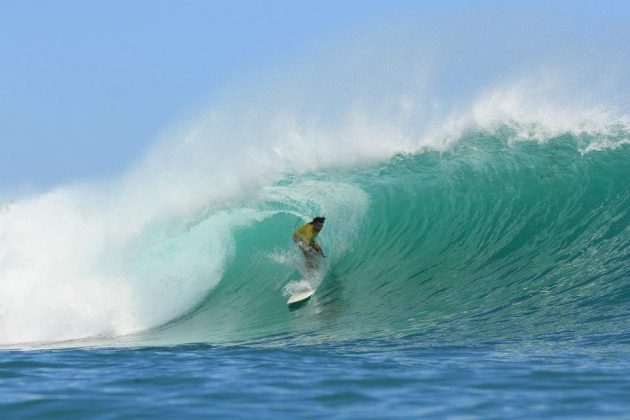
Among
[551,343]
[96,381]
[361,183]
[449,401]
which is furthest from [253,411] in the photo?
[361,183]

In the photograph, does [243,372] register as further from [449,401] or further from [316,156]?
[316,156]

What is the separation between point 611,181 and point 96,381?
10151 millimetres

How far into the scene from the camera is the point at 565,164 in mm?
14016

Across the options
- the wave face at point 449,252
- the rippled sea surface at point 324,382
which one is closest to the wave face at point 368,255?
the wave face at point 449,252

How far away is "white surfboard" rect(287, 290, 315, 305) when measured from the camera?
10.8 m

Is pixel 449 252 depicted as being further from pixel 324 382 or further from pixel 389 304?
pixel 324 382

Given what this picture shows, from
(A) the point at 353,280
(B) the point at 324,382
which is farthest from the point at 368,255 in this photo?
(B) the point at 324,382

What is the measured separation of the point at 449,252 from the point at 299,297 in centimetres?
248

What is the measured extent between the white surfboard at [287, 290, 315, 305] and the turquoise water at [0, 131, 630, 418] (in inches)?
9.4

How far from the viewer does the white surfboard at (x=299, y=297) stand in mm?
10765

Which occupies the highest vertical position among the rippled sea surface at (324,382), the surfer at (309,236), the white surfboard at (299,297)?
the surfer at (309,236)

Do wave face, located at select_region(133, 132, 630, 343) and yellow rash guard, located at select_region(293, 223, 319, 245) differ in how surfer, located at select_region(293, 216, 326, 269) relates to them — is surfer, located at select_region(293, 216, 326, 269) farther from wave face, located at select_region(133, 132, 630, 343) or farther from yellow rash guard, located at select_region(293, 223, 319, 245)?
wave face, located at select_region(133, 132, 630, 343)

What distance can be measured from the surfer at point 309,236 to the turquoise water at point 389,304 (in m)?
0.42

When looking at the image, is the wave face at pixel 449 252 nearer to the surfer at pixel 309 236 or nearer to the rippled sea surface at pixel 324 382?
the surfer at pixel 309 236
